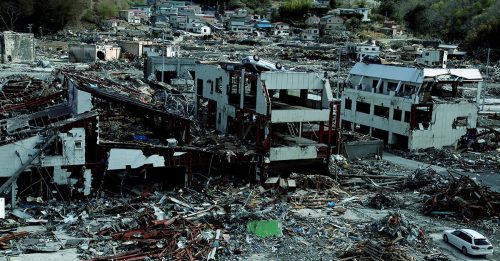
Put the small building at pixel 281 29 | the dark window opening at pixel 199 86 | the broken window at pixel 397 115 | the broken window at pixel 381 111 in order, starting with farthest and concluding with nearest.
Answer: the small building at pixel 281 29 → the broken window at pixel 381 111 → the broken window at pixel 397 115 → the dark window opening at pixel 199 86

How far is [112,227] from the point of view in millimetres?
18438

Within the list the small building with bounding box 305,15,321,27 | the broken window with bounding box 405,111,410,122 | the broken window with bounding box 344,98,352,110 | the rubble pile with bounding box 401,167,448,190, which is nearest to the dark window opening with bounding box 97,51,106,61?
the broken window with bounding box 344,98,352,110

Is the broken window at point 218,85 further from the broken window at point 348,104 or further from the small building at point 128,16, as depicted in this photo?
the small building at point 128,16

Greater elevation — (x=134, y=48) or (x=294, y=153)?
(x=134, y=48)

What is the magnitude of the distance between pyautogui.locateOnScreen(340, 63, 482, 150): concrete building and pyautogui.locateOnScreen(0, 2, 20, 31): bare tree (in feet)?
258

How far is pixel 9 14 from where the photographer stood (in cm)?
9850

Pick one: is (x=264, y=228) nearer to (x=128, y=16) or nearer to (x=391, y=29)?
(x=391, y=29)

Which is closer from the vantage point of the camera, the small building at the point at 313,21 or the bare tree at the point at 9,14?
the bare tree at the point at 9,14

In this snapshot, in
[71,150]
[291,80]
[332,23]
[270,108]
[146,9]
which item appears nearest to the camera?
[71,150]

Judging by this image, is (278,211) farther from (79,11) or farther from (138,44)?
(79,11)

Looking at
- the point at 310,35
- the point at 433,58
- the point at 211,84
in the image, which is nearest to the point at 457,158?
the point at 211,84

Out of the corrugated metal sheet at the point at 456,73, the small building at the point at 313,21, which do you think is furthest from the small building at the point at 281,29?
the corrugated metal sheet at the point at 456,73

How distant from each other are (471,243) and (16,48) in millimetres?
60532

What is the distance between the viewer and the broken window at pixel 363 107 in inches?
1454
